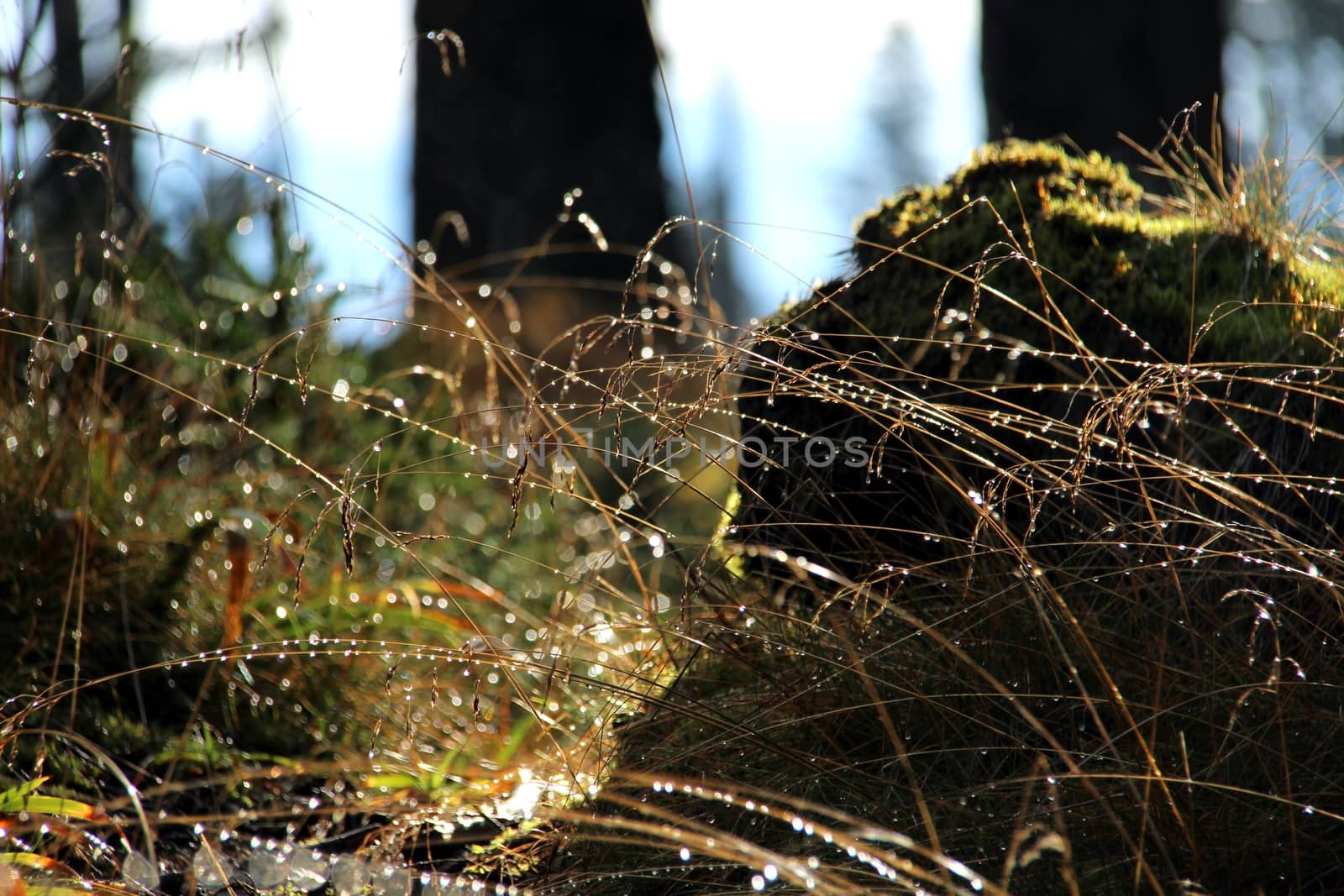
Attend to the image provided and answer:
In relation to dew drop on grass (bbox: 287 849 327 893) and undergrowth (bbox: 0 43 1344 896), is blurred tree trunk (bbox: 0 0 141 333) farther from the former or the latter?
dew drop on grass (bbox: 287 849 327 893)

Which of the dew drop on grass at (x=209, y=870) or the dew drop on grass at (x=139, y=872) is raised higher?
the dew drop on grass at (x=139, y=872)

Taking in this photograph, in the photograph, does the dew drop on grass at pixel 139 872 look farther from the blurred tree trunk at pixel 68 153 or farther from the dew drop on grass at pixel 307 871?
the blurred tree trunk at pixel 68 153

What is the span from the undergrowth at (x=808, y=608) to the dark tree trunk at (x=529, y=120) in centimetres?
301

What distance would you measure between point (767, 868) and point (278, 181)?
1.30 m

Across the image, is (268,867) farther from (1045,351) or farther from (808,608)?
(1045,351)

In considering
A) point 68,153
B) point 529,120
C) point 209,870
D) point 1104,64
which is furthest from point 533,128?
point 209,870

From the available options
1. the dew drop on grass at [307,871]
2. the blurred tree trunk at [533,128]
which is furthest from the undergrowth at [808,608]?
the blurred tree trunk at [533,128]

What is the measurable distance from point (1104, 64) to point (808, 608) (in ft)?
11.8

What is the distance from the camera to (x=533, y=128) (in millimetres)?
5695

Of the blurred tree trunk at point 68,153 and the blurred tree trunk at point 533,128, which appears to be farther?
the blurred tree trunk at point 533,128

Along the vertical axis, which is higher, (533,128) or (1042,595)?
(533,128)

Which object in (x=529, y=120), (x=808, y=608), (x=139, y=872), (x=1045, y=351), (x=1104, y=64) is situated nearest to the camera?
A: (x=139, y=872)

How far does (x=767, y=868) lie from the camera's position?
954 millimetres

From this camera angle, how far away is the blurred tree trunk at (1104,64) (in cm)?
449
